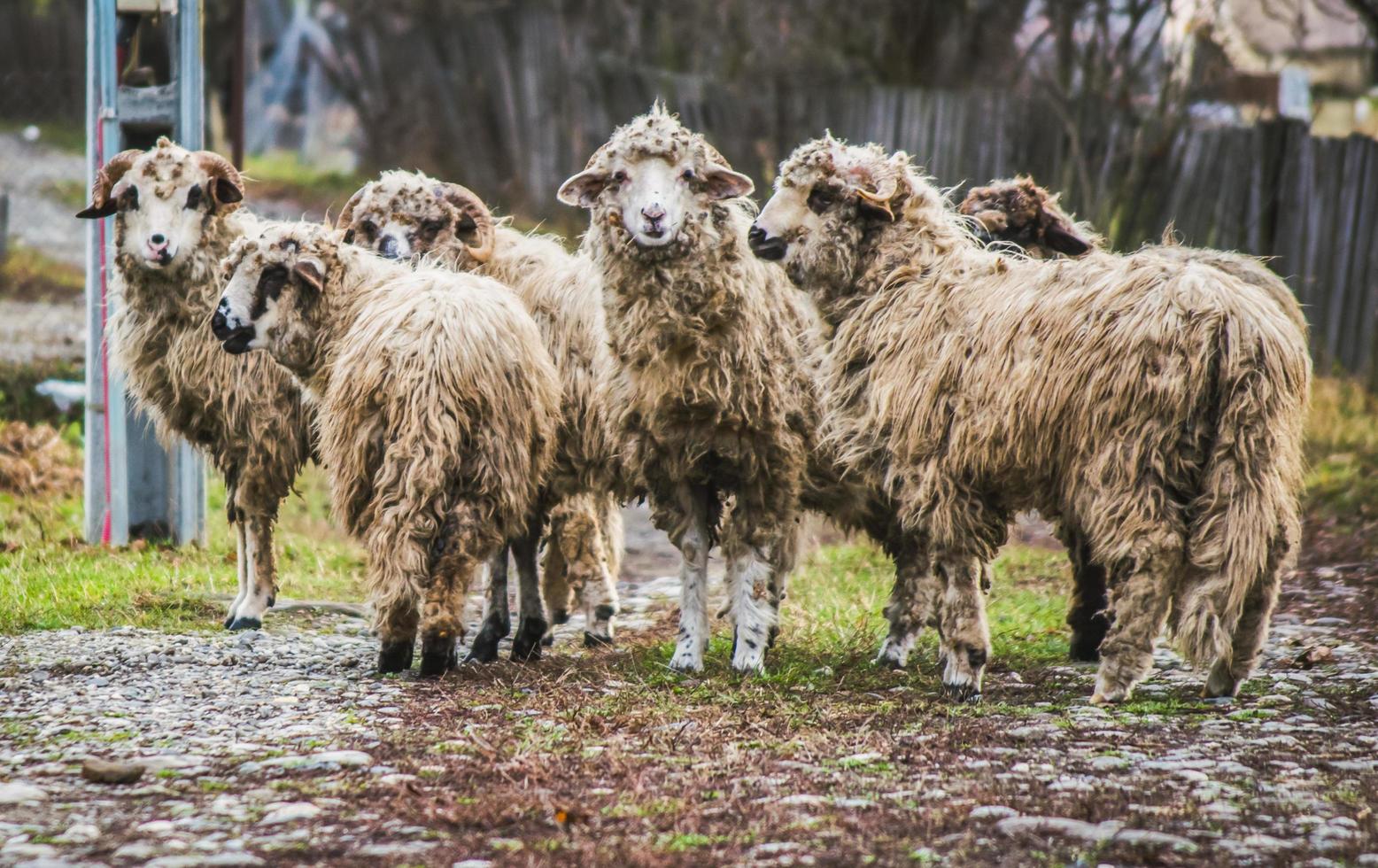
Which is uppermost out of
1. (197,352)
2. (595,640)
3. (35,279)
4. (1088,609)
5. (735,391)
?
(35,279)

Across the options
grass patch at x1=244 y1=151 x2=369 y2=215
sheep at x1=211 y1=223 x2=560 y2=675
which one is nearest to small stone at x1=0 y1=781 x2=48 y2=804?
sheep at x1=211 y1=223 x2=560 y2=675

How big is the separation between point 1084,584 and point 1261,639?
A: 1329mm

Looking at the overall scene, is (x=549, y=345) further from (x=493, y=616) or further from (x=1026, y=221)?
(x=1026, y=221)

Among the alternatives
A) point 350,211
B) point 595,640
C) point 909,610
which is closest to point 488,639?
point 595,640

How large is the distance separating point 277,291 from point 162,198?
1377 millimetres

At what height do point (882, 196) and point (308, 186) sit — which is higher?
point (308, 186)

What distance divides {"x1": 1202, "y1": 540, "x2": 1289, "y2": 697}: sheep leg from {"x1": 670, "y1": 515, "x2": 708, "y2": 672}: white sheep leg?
2.20 meters

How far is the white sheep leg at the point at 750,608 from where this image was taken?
6996 millimetres

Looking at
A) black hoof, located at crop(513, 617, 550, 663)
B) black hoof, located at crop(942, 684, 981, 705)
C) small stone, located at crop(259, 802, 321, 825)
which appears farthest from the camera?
black hoof, located at crop(513, 617, 550, 663)

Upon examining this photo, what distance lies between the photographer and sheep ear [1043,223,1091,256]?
796 centimetres

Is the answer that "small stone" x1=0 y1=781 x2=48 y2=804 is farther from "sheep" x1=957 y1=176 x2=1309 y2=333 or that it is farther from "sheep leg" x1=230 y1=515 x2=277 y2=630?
"sheep" x1=957 y1=176 x2=1309 y2=333

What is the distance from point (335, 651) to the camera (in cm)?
736

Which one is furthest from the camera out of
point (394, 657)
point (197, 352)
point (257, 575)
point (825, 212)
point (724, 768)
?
point (257, 575)

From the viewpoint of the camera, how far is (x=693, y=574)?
7.17 m
